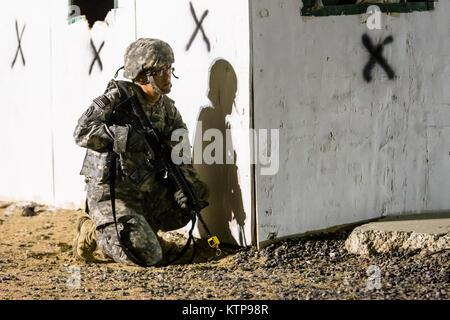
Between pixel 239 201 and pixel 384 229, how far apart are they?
1049 mm

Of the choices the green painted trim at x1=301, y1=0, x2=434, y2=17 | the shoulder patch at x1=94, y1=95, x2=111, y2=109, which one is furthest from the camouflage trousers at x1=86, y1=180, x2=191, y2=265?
the green painted trim at x1=301, y1=0, x2=434, y2=17

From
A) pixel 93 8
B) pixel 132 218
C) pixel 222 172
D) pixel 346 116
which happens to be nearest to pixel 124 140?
pixel 132 218

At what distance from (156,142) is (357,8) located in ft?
5.80

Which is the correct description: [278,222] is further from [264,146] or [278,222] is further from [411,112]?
[411,112]

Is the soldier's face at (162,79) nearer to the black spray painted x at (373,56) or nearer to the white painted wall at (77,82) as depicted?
the white painted wall at (77,82)

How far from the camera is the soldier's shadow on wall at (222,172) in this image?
18.6 feet

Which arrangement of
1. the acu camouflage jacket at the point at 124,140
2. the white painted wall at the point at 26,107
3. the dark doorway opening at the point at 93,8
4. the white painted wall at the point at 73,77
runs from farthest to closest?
the dark doorway opening at the point at 93,8, the white painted wall at the point at 26,107, the white painted wall at the point at 73,77, the acu camouflage jacket at the point at 124,140

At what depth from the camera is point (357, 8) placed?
5.72m

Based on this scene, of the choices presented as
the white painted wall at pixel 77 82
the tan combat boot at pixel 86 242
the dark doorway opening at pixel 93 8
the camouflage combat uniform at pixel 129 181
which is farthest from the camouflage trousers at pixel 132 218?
the dark doorway opening at pixel 93 8

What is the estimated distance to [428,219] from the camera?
19.2 ft

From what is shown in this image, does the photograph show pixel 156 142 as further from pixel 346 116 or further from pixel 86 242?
pixel 346 116

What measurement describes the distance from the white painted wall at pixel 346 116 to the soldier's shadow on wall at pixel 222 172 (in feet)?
0.78
